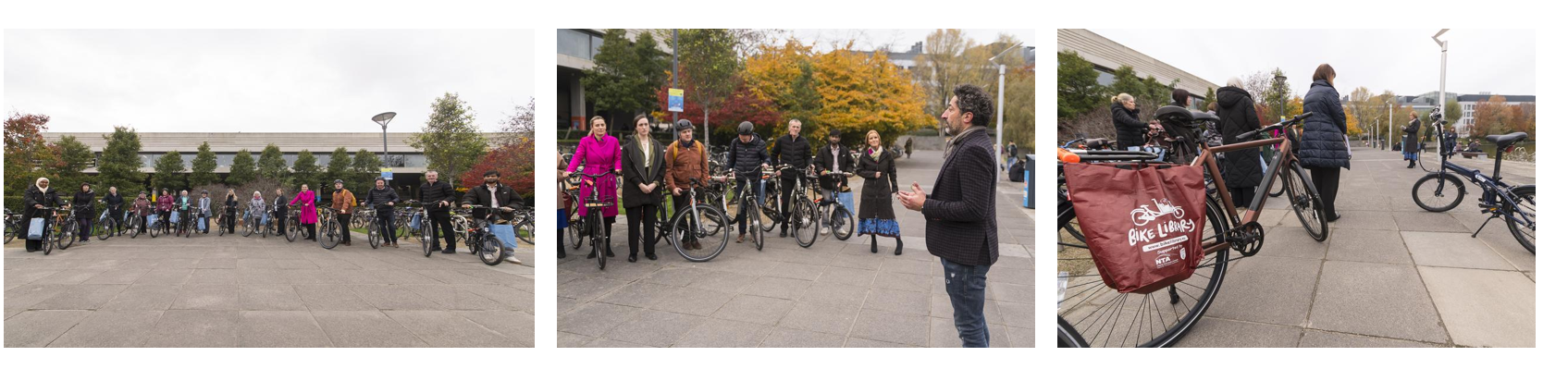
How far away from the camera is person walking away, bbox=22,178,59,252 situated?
9.71 ft

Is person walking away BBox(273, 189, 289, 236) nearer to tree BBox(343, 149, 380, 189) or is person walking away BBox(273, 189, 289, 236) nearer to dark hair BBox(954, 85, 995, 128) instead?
tree BBox(343, 149, 380, 189)

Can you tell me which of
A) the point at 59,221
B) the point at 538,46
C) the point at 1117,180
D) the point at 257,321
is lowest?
the point at 257,321

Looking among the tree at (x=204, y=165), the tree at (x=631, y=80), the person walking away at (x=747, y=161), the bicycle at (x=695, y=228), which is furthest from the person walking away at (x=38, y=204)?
the tree at (x=631, y=80)

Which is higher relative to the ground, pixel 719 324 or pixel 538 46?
pixel 538 46

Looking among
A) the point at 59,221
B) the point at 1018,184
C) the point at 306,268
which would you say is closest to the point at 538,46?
the point at 306,268

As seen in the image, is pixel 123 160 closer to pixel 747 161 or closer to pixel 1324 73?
pixel 747 161

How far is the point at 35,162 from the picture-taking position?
120 inches

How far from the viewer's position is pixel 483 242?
2.84 meters

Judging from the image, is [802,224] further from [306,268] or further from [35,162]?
[35,162]

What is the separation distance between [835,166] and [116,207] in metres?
4.14

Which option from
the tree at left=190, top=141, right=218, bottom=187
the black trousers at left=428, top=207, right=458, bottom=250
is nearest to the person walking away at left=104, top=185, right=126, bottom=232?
→ the tree at left=190, top=141, right=218, bottom=187

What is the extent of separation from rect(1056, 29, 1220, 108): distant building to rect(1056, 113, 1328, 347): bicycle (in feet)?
0.80

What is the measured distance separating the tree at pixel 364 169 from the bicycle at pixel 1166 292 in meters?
2.83
